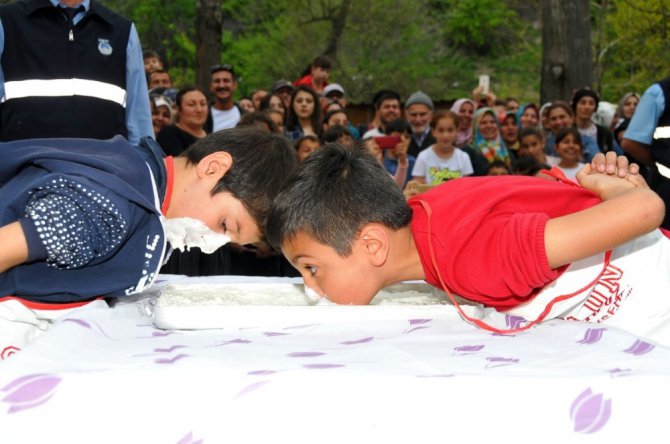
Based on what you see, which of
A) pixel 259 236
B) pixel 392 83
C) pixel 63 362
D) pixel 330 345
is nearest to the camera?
pixel 63 362

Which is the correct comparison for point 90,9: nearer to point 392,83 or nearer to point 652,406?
point 652,406

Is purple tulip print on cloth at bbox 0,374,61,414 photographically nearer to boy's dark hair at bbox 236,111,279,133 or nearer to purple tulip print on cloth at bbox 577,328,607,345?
purple tulip print on cloth at bbox 577,328,607,345

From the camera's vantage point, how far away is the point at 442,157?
6.02 metres

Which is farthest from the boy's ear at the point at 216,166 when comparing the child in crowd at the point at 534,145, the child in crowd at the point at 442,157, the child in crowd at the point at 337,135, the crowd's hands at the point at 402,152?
the child in crowd at the point at 534,145

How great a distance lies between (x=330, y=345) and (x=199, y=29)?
28.5 ft

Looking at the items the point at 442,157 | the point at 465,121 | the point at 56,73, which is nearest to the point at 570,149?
the point at 442,157

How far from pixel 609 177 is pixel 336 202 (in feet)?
2.25

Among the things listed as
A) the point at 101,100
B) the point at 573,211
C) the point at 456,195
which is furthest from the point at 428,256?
the point at 101,100

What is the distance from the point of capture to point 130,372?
1.44m

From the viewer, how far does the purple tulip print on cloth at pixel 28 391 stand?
1408mm

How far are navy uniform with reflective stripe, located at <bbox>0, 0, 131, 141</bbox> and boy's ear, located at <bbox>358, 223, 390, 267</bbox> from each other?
1766mm

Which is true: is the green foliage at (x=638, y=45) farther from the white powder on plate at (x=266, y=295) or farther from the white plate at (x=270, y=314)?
the white plate at (x=270, y=314)

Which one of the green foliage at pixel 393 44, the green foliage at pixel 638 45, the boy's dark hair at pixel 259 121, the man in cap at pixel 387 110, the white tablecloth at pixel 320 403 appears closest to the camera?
the white tablecloth at pixel 320 403

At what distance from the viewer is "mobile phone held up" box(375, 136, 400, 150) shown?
5938 millimetres
